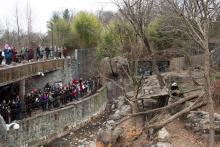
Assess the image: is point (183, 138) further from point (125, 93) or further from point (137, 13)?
point (137, 13)

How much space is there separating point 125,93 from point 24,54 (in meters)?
10.6

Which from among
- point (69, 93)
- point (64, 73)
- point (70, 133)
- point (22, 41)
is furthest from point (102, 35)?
point (22, 41)

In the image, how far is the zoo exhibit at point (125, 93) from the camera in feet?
55.5

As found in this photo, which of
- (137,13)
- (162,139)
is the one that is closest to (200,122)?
(162,139)

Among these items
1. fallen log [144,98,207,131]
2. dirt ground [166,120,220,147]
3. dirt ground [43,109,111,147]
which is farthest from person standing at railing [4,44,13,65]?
dirt ground [166,120,220,147]

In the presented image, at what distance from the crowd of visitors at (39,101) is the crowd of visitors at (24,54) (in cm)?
249

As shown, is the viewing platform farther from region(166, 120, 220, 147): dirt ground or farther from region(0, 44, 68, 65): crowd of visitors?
region(166, 120, 220, 147): dirt ground

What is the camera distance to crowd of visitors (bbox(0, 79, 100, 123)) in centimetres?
2111

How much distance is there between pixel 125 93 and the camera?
66.8 ft

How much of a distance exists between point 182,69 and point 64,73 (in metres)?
10.3

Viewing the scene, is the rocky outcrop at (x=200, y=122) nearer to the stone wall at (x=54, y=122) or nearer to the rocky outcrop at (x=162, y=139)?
the rocky outcrop at (x=162, y=139)

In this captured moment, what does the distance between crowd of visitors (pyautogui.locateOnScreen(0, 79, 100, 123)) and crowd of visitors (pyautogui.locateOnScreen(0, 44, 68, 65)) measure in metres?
2.49

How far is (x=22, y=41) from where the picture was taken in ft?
209

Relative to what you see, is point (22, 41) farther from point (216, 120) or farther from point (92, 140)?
point (216, 120)
